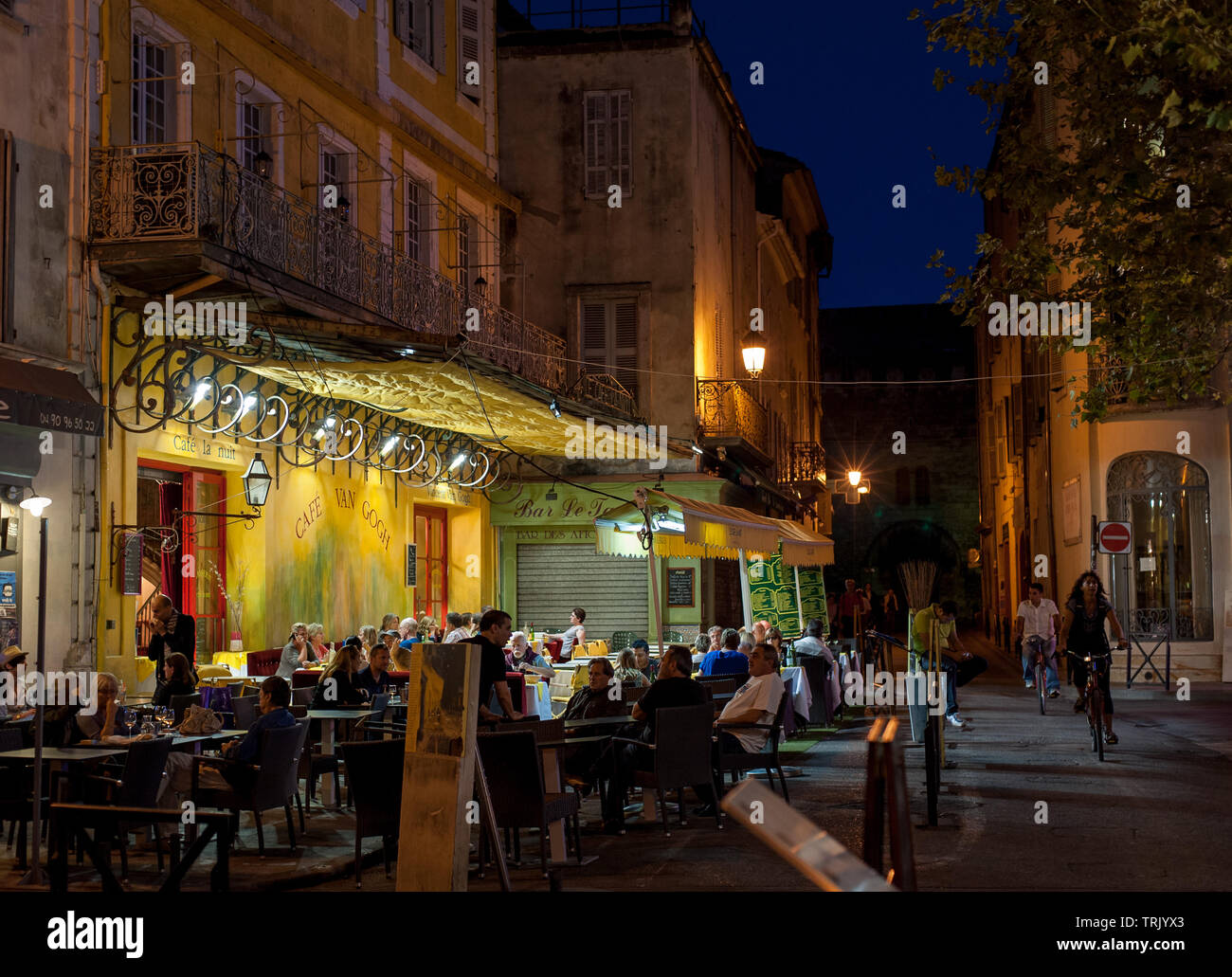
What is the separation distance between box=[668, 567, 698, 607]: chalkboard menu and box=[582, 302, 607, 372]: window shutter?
4147 millimetres

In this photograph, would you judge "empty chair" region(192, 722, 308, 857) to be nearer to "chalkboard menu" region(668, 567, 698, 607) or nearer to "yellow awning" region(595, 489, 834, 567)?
"yellow awning" region(595, 489, 834, 567)

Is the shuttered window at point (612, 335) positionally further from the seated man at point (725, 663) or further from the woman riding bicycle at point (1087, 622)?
the woman riding bicycle at point (1087, 622)

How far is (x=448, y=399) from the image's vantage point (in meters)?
18.0

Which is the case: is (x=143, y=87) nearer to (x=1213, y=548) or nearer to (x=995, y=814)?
(x=995, y=814)

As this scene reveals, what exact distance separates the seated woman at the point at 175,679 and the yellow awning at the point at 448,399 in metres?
4.21

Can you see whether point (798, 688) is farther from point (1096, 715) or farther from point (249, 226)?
point (249, 226)

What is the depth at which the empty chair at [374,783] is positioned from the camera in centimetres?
844

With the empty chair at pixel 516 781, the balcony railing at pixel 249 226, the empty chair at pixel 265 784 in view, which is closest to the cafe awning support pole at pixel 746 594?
the balcony railing at pixel 249 226

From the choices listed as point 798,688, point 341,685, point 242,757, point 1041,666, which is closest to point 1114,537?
point 1041,666

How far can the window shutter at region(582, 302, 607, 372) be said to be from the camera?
88.6ft

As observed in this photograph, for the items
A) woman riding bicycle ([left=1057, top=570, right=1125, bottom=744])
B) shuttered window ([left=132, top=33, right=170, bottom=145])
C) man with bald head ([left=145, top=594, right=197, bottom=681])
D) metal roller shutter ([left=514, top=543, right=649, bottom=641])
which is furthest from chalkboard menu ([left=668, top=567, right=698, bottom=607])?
shuttered window ([left=132, top=33, right=170, bottom=145])

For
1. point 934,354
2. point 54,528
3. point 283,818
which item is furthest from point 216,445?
point 934,354

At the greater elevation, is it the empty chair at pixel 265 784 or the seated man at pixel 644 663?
the seated man at pixel 644 663
